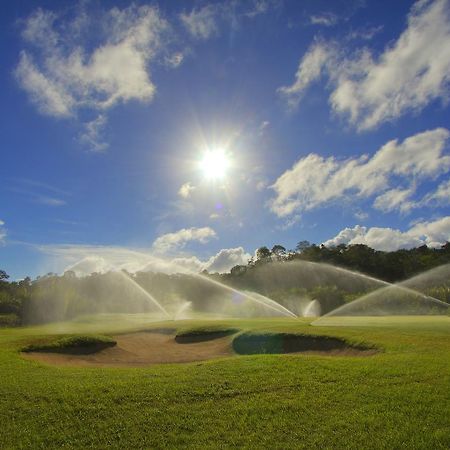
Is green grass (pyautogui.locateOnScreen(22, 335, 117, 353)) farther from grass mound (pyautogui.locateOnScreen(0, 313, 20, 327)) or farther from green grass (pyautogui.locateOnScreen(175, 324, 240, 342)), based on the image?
grass mound (pyautogui.locateOnScreen(0, 313, 20, 327))

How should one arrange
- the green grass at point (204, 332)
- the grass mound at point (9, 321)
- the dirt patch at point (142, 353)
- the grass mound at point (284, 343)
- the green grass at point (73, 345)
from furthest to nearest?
the grass mound at point (9, 321) → the green grass at point (204, 332) → the green grass at point (73, 345) → the grass mound at point (284, 343) → the dirt patch at point (142, 353)

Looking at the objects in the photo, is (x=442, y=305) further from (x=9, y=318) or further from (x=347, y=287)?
(x=9, y=318)

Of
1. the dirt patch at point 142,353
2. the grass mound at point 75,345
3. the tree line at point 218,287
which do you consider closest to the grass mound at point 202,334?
the dirt patch at point 142,353

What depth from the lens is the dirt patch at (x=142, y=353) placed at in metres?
19.3

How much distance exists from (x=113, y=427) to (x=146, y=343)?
1762 centimetres

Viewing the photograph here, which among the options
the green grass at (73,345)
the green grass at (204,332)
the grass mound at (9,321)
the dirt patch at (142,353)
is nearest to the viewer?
the dirt patch at (142,353)

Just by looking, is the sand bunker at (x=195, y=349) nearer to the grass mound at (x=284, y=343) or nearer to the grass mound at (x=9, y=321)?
the grass mound at (x=284, y=343)

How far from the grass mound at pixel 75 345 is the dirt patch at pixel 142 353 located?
55cm

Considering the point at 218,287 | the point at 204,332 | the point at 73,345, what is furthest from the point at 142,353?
the point at 218,287

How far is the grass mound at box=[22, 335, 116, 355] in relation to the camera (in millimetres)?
21047

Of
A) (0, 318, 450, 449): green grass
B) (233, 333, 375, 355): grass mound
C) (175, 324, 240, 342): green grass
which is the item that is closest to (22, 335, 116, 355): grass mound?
(0, 318, 450, 449): green grass

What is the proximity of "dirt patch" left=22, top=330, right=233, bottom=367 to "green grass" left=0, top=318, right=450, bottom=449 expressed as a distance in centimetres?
398

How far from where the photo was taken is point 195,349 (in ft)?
79.7

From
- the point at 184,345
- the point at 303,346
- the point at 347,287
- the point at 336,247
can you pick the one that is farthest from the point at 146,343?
the point at 336,247
